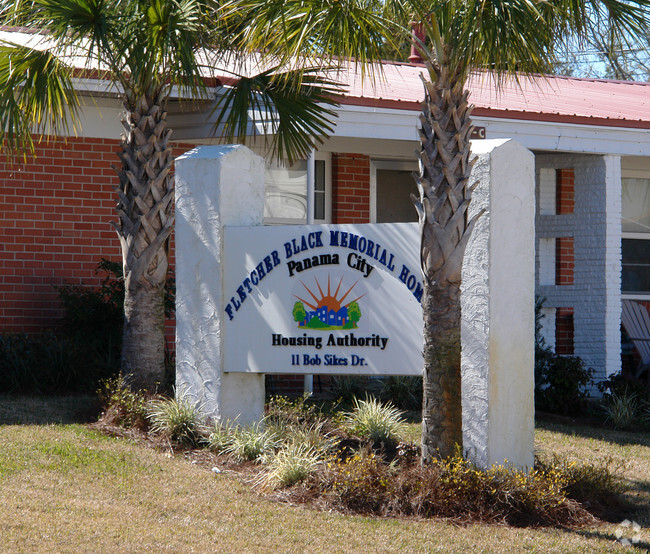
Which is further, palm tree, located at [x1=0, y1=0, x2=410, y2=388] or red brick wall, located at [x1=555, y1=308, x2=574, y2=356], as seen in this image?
red brick wall, located at [x1=555, y1=308, x2=574, y2=356]

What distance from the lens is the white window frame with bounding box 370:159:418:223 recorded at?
12.6 m

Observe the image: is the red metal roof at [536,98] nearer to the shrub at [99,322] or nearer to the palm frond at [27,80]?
the palm frond at [27,80]

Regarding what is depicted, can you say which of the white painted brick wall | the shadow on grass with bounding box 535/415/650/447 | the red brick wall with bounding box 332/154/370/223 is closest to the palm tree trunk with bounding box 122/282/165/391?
the shadow on grass with bounding box 535/415/650/447

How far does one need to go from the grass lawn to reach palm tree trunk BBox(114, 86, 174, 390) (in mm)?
1310

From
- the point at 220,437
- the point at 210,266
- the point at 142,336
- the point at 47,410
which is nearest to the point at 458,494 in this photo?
the point at 220,437

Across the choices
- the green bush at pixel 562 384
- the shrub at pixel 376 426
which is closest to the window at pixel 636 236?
the green bush at pixel 562 384

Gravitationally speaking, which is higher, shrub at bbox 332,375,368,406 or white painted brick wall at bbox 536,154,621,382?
white painted brick wall at bbox 536,154,621,382

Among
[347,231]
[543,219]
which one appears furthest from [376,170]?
[347,231]

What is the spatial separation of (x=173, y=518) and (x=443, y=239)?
2.56 meters

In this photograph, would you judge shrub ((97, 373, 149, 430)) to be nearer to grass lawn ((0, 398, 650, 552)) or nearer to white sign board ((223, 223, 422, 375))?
grass lawn ((0, 398, 650, 552))

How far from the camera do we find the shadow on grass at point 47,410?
8484 mm

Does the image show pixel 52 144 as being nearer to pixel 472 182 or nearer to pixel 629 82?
pixel 472 182

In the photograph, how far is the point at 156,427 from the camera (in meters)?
8.05

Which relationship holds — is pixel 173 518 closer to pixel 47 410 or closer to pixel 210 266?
pixel 210 266
